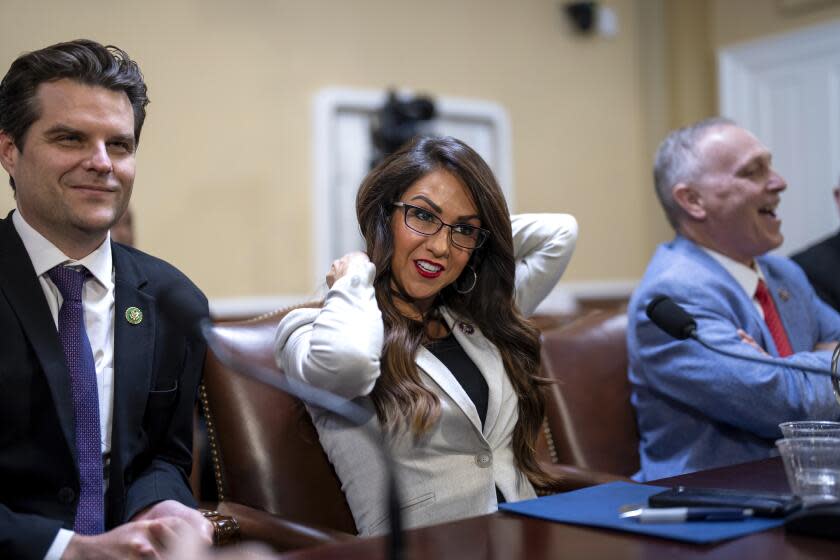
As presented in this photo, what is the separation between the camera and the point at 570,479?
1.85 metres

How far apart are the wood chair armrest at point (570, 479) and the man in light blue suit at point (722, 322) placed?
1.10ft

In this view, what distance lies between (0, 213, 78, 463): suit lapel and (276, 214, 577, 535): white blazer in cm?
38

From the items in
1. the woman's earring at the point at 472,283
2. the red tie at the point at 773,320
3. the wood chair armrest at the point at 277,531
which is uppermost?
the woman's earring at the point at 472,283

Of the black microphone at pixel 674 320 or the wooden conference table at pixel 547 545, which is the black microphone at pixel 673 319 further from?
the wooden conference table at pixel 547 545

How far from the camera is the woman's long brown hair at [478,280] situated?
1801 mm

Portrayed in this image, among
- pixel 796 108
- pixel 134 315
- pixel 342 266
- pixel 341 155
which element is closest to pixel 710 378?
pixel 342 266

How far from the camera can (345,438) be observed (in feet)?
5.49

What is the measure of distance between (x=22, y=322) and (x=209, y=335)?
1.79 feet

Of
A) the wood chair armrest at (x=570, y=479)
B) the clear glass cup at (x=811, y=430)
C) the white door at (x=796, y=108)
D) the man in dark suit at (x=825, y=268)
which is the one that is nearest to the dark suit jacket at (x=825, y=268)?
the man in dark suit at (x=825, y=268)

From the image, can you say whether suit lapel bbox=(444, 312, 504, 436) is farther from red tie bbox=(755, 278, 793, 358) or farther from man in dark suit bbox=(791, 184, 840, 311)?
man in dark suit bbox=(791, 184, 840, 311)

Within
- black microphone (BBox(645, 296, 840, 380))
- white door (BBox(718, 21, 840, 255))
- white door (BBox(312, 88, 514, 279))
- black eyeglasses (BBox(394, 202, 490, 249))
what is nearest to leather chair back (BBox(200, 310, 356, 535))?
black eyeglasses (BBox(394, 202, 490, 249))

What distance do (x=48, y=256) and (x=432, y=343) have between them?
0.72 metres

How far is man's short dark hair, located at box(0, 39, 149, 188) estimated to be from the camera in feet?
5.15

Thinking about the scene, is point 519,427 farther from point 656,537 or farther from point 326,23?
point 326,23
